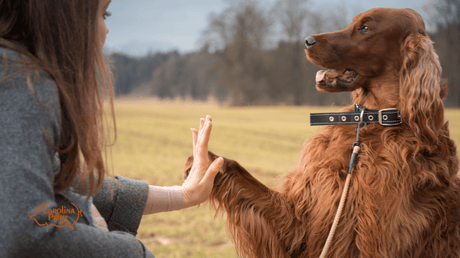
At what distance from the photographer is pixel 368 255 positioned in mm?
1362

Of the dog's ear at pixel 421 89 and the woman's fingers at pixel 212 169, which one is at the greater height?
the dog's ear at pixel 421 89

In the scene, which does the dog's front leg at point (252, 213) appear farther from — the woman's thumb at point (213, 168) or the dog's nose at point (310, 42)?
the dog's nose at point (310, 42)

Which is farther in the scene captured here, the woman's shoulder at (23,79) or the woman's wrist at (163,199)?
the woman's wrist at (163,199)

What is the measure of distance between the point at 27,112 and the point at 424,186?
1451 mm

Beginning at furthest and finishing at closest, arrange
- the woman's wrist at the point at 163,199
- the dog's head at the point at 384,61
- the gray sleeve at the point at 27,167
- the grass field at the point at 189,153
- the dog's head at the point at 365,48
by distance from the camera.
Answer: the grass field at the point at 189,153, the dog's head at the point at 365,48, the dog's head at the point at 384,61, the woman's wrist at the point at 163,199, the gray sleeve at the point at 27,167

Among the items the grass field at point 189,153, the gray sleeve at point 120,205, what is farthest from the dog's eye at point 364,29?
the gray sleeve at point 120,205

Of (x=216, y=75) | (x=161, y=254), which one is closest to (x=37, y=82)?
(x=161, y=254)

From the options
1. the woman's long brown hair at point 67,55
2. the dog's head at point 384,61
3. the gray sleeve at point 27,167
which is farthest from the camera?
the dog's head at point 384,61

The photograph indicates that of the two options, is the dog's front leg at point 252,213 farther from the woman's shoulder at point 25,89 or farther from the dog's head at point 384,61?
the woman's shoulder at point 25,89

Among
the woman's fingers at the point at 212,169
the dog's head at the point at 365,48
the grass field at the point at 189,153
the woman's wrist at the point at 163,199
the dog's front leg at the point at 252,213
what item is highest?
the dog's head at the point at 365,48

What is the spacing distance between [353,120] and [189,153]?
13.8 ft

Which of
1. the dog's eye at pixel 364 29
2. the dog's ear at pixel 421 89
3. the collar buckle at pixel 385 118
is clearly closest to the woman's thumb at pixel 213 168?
the collar buckle at pixel 385 118

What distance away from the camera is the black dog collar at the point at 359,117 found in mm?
1500

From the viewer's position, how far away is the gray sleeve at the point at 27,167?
0.60m
